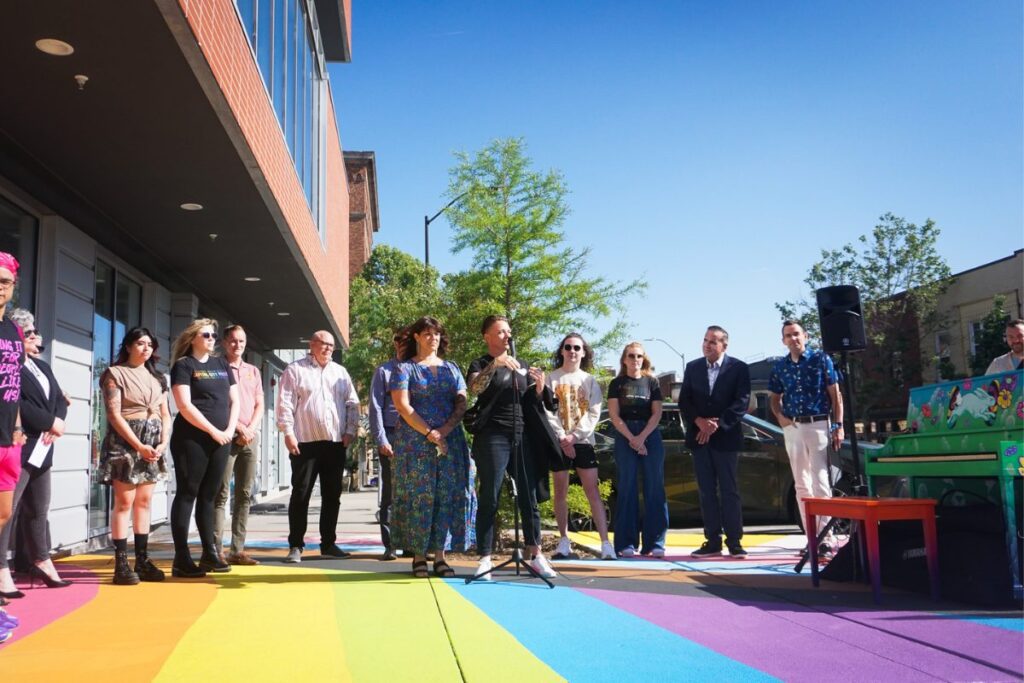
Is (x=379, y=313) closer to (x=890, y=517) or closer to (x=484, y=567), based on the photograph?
(x=484, y=567)

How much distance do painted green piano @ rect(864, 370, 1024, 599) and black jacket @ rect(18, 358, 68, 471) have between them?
5695mm

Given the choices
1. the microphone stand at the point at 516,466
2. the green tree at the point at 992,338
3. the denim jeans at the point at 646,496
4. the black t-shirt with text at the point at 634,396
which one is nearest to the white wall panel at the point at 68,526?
the microphone stand at the point at 516,466

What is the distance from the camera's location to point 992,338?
3338cm

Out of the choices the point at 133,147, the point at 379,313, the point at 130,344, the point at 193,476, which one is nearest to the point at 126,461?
the point at 193,476

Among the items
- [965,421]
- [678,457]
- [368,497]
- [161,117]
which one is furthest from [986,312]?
[161,117]

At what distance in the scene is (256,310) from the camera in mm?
15156

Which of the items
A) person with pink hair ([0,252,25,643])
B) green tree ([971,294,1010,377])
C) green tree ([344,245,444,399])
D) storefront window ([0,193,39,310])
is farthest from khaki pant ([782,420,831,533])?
green tree ([971,294,1010,377])

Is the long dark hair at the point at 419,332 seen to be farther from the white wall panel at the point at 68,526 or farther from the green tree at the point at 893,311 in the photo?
the green tree at the point at 893,311

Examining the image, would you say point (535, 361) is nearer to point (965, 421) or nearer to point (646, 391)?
point (646, 391)

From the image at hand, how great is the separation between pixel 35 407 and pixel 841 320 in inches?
243

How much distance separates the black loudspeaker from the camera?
7.14 meters

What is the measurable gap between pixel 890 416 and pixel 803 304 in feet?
22.9

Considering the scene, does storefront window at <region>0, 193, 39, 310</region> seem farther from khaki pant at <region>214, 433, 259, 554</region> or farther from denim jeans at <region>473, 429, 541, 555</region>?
denim jeans at <region>473, 429, 541, 555</region>

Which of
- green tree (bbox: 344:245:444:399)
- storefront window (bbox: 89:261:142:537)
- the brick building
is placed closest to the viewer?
the brick building
